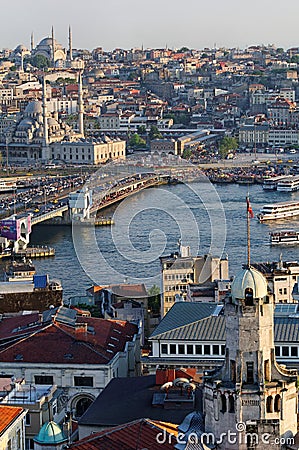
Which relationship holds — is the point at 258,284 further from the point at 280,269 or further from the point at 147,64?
the point at 147,64

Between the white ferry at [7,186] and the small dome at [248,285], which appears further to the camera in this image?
the white ferry at [7,186]

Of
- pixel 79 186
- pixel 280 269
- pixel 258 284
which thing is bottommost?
pixel 79 186

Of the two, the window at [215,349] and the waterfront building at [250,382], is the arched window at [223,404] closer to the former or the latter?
the waterfront building at [250,382]

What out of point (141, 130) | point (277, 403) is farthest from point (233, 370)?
point (141, 130)

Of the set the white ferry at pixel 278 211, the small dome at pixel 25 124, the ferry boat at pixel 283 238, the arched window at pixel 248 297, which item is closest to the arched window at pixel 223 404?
the arched window at pixel 248 297

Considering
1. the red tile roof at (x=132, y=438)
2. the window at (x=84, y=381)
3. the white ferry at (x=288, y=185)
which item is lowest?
the white ferry at (x=288, y=185)

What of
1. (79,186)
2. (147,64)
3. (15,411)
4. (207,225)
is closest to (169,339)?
(15,411)

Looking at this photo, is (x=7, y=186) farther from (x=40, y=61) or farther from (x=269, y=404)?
(x=40, y=61)
